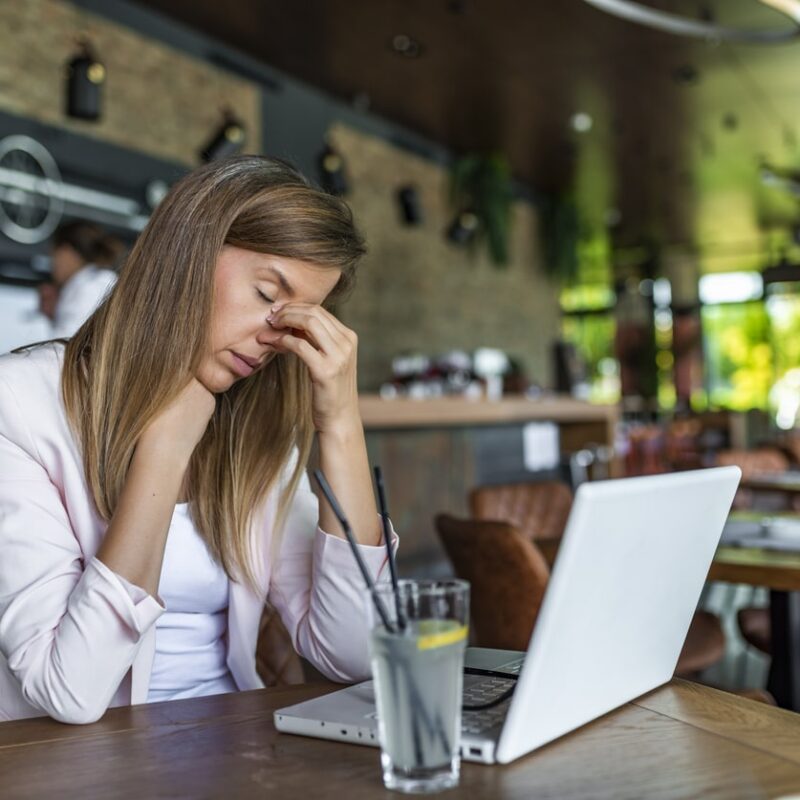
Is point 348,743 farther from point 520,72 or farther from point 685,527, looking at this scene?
point 520,72

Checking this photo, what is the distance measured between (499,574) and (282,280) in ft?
3.51

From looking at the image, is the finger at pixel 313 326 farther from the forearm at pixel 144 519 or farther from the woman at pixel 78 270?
the woman at pixel 78 270

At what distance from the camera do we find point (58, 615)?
1061 mm

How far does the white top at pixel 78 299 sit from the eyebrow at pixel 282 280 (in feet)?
9.48

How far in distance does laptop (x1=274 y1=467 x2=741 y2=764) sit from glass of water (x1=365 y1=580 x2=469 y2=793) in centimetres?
6

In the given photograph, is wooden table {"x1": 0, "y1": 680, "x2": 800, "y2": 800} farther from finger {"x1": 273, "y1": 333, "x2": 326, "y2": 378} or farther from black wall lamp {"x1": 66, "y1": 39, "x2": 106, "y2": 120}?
black wall lamp {"x1": 66, "y1": 39, "x2": 106, "y2": 120}

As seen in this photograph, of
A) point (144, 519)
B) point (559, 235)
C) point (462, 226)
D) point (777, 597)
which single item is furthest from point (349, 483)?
point (559, 235)

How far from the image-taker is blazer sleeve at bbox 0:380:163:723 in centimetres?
101

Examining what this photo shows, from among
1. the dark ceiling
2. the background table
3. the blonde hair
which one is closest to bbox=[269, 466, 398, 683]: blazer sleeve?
the blonde hair

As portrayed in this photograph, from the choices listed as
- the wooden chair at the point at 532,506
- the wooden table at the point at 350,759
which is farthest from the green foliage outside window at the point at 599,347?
the wooden table at the point at 350,759

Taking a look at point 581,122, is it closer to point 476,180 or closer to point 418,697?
point 476,180

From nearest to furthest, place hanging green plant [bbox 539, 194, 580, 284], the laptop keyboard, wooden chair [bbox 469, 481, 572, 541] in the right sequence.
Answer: the laptop keyboard, wooden chair [bbox 469, 481, 572, 541], hanging green plant [bbox 539, 194, 580, 284]

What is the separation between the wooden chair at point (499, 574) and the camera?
2.08 meters

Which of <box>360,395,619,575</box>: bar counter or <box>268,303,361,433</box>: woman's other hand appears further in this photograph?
<box>360,395,619,575</box>: bar counter
